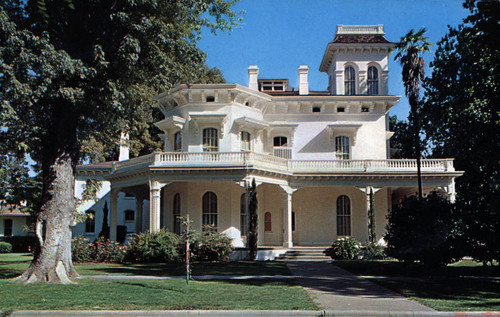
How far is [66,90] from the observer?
15461 mm

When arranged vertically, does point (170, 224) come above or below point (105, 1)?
below

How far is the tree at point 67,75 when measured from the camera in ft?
49.4

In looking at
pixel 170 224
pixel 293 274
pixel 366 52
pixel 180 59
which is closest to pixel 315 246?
pixel 170 224

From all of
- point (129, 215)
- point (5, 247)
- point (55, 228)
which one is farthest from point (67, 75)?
point (5, 247)

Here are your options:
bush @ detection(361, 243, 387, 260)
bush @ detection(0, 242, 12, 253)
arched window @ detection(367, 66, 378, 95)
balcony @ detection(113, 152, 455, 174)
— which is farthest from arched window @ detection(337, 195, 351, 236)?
bush @ detection(0, 242, 12, 253)

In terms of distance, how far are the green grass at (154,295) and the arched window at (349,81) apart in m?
24.4

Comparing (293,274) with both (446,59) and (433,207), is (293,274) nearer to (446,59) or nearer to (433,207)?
(433,207)

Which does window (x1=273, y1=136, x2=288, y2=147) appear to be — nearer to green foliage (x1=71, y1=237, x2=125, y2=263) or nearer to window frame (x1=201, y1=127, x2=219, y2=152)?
window frame (x1=201, y1=127, x2=219, y2=152)

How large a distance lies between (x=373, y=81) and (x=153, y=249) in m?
21.6

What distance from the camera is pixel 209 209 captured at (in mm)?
31328

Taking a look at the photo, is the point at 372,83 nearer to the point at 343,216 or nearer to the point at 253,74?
the point at 253,74

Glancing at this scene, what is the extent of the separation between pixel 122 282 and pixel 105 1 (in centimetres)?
948

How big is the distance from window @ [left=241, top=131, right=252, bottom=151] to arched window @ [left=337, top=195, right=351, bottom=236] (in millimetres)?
7303

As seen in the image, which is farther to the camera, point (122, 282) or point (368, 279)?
point (368, 279)
